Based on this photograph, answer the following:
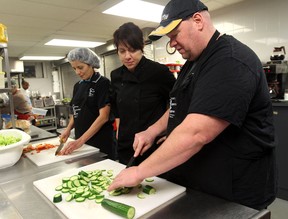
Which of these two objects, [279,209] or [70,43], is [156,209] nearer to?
[279,209]

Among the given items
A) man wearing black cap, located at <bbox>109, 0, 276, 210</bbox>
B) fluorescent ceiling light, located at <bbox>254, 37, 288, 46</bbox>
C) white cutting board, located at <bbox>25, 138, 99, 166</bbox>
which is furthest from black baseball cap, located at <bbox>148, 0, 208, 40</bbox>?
fluorescent ceiling light, located at <bbox>254, 37, 288, 46</bbox>

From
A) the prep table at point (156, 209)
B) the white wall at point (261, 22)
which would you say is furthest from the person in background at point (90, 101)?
the white wall at point (261, 22)

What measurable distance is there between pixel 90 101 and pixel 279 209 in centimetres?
204

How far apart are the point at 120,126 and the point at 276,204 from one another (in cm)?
188

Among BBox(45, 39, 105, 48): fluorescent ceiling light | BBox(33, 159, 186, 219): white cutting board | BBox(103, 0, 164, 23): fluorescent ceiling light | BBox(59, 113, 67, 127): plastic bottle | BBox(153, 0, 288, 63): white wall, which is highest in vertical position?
BBox(103, 0, 164, 23): fluorescent ceiling light

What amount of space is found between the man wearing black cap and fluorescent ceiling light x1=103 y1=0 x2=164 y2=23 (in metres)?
2.29

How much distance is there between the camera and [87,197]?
830 mm

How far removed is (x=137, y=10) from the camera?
129 inches

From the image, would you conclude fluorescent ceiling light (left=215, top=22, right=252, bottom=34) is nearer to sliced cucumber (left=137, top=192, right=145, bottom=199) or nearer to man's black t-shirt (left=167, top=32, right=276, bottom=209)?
man's black t-shirt (left=167, top=32, right=276, bottom=209)

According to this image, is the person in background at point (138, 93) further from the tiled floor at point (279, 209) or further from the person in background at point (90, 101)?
the tiled floor at point (279, 209)

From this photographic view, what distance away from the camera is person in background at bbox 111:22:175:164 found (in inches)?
57.4

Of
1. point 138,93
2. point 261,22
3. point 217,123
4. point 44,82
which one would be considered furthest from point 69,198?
point 44,82

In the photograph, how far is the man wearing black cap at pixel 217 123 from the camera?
71 cm

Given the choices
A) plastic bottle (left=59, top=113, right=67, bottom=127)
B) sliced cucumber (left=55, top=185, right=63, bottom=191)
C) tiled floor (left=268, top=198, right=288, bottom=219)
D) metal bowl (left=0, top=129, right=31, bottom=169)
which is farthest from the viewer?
plastic bottle (left=59, top=113, right=67, bottom=127)
